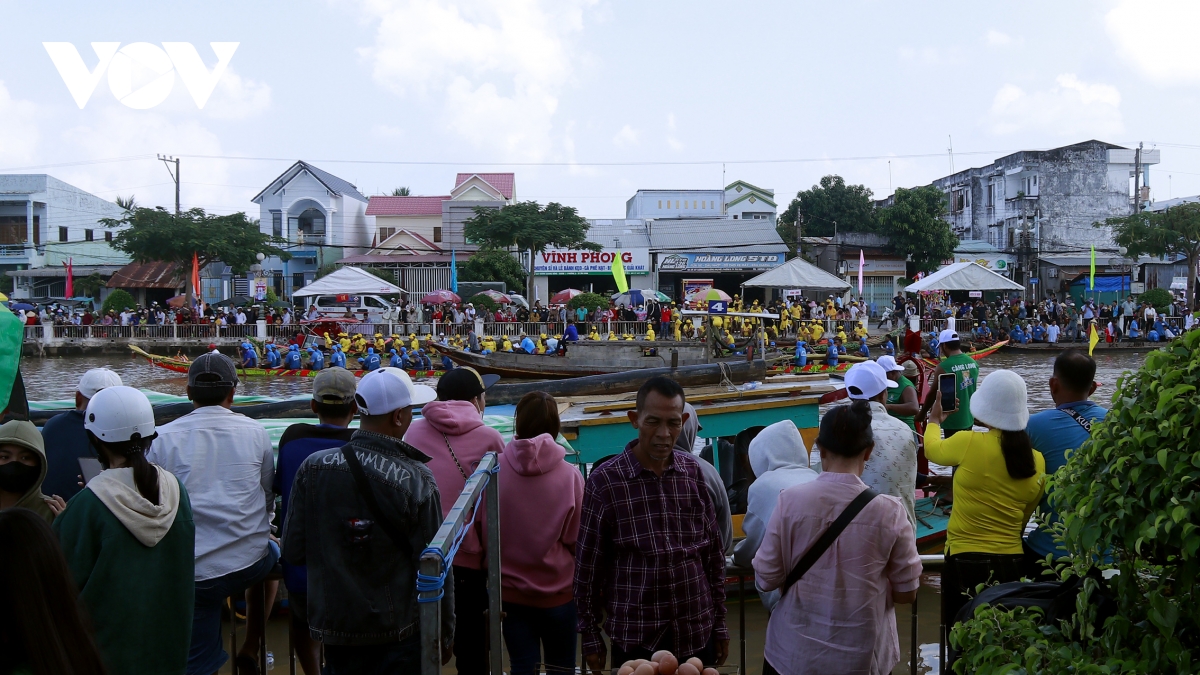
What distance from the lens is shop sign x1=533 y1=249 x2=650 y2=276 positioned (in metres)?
39.8

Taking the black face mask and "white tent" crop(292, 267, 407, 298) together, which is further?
"white tent" crop(292, 267, 407, 298)

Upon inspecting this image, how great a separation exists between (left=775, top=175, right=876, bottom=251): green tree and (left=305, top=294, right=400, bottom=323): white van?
64.4 ft

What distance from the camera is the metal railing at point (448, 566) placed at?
2061mm

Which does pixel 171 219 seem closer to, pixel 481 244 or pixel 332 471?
pixel 481 244

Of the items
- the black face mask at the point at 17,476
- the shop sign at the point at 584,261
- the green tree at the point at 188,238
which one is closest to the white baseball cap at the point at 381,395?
the black face mask at the point at 17,476

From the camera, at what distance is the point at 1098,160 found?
42562 millimetres

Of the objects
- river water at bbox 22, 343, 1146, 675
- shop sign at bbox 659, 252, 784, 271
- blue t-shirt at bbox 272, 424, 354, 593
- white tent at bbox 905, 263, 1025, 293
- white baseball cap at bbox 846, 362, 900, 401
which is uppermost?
shop sign at bbox 659, 252, 784, 271

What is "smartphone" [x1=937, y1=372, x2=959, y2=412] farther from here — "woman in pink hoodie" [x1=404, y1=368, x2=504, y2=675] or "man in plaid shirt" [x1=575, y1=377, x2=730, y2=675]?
"man in plaid shirt" [x1=575, y1=377, x2=730, y2=675]

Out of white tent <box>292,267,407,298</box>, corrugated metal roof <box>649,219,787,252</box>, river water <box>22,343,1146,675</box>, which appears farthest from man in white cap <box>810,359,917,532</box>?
corrugated metal roof <box>649,219,787,252</box>

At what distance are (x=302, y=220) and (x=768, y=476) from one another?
146 ft

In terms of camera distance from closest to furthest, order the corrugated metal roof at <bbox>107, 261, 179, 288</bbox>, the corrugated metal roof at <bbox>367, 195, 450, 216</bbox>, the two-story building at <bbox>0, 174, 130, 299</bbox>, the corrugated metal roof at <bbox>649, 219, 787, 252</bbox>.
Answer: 1. the corrugated metal roof at <bbox>107, 261, 179, 288</bbox>
2. the corrugated metal roof at <bbox>649, 219, 787, 252</bbox>
3. the two-story building at <bbox>0, 174, 130, 299</bbox>
4. the corrugated metal roof at <bbox>367, 195, 450, 216</bbox>

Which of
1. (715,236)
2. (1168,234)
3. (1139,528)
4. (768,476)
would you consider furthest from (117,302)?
(1168,234)

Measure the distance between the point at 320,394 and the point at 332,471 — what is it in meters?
0.97

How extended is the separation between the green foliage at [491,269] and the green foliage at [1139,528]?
126 ft
